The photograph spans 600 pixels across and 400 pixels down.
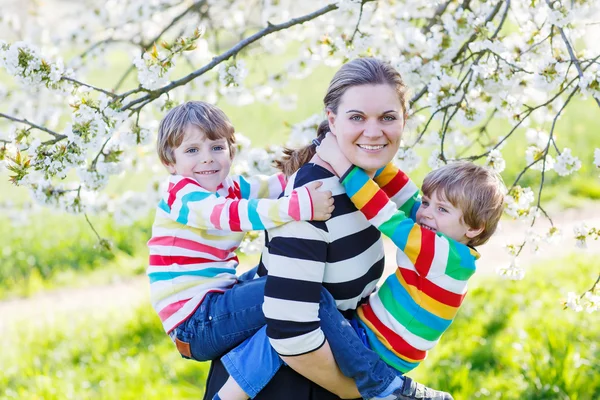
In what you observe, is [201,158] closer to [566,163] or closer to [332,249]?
[332,249]

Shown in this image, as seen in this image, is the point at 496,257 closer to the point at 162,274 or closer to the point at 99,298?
the point at 99,298

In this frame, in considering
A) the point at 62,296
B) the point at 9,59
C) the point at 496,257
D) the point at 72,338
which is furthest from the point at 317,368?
the point at 62,296

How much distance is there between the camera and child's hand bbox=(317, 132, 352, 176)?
1.92 metres

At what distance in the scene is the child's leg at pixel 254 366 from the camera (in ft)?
6.54

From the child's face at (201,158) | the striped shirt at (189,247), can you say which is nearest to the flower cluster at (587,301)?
the striped shirt at (189,247)

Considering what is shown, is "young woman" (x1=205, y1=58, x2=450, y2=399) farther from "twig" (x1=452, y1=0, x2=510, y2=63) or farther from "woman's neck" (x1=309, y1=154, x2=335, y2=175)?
"twig" (x1=452, y1=0, x2=510, y2=63)

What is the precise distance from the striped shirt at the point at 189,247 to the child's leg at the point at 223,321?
47 millimetres

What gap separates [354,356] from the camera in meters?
1.93

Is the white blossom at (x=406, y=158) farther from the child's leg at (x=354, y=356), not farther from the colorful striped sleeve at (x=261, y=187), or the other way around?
the child's leg at (x=354, y=356)

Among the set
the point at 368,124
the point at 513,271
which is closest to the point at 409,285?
the point at 368,124

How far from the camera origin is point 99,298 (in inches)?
250

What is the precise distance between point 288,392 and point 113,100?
48.1 inches

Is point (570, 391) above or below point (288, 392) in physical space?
below

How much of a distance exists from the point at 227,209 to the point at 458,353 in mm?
2548
